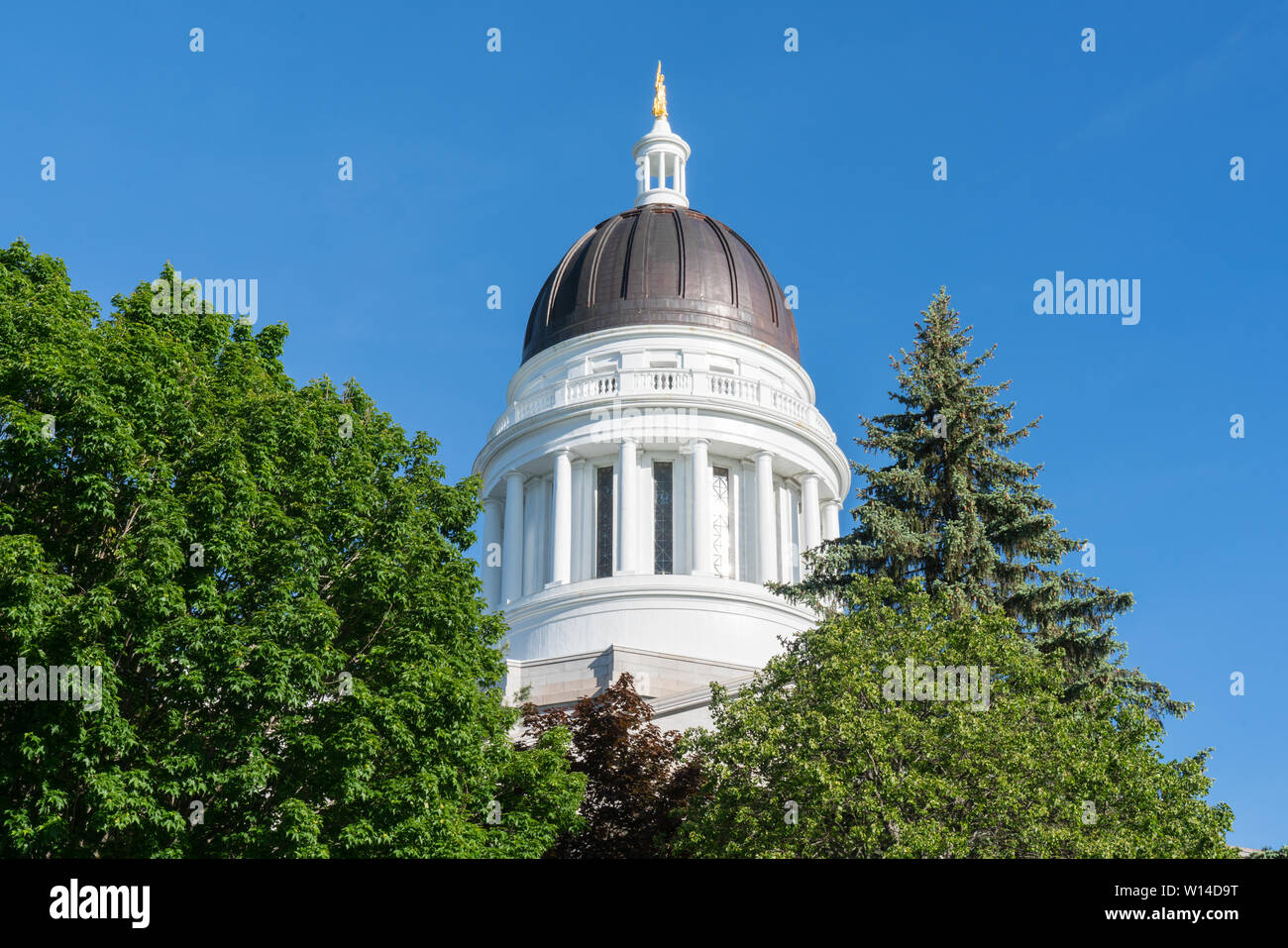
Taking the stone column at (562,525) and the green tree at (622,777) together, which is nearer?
the green tree at (622,777)

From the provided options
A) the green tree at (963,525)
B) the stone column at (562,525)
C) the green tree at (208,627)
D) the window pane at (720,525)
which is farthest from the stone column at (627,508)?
the green tree at (208,627)

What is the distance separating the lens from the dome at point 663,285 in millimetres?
49906

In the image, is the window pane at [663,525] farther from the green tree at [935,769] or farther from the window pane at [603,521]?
the green tree at [935,769]

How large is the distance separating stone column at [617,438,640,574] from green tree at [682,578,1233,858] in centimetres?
2108

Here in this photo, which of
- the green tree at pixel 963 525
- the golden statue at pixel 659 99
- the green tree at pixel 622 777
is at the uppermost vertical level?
the golden statue at pixel 659 99

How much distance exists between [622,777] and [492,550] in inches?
926

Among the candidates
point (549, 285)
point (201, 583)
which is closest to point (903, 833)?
point (201, 583)

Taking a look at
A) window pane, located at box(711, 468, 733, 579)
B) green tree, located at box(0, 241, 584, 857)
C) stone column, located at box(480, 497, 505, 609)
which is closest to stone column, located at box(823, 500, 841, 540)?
window pane, located at box(711, 468, 733, 579)

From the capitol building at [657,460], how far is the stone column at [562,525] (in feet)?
0.23

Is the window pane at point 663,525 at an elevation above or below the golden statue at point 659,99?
below

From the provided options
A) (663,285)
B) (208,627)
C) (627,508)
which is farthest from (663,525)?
(208,627)

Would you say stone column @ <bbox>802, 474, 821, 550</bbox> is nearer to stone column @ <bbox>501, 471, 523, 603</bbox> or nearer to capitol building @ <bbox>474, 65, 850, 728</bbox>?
capitol building @ <bbox>474, 65, 850, 728</bbox>
